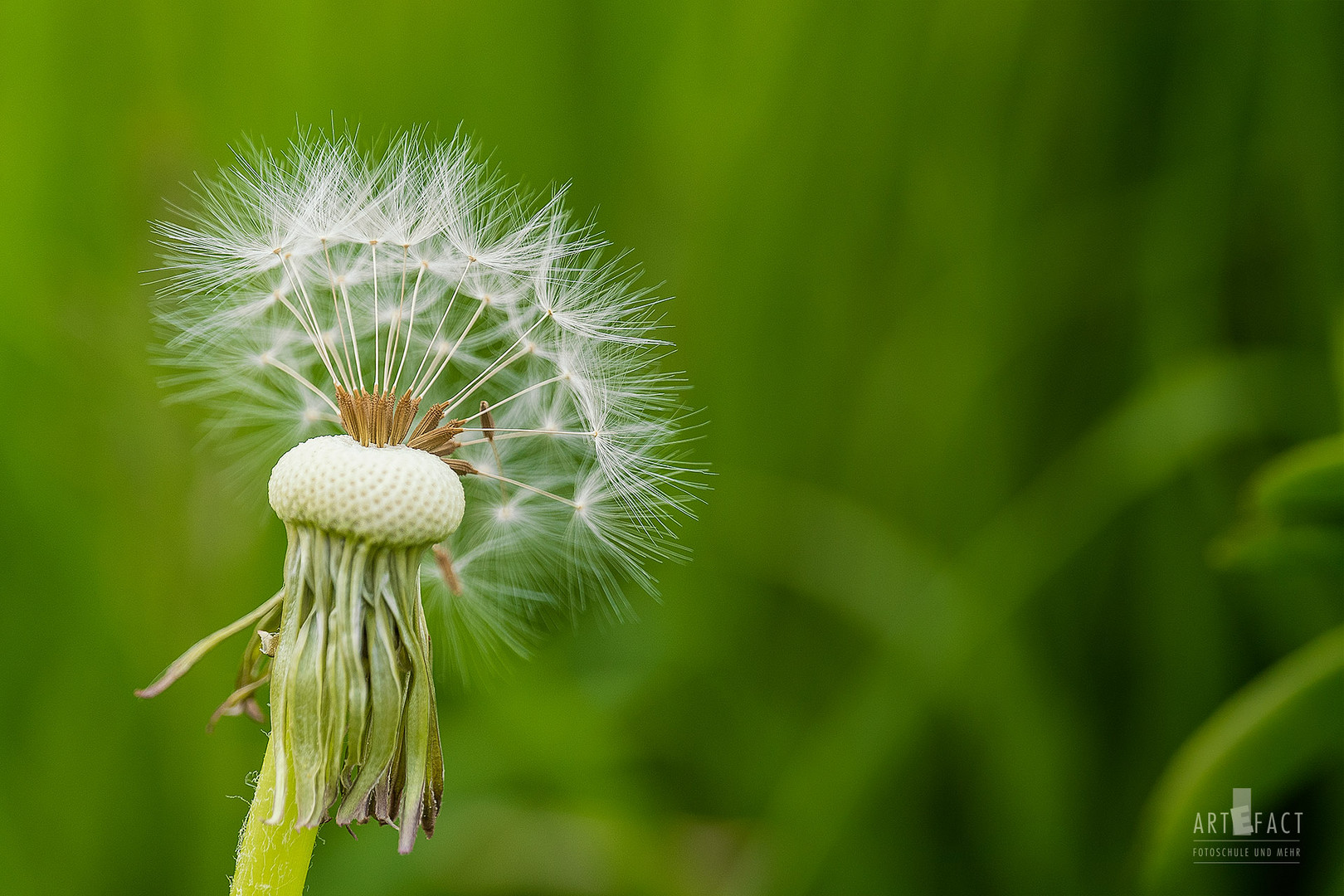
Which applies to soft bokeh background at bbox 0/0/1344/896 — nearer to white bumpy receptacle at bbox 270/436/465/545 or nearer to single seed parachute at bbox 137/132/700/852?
single seed parachute at bbox 137/132/700/852

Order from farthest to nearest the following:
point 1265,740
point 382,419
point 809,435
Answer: point 809,435 → point 1265,740 → point 382,419

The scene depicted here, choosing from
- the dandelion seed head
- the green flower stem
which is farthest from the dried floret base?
the dandelion seed head

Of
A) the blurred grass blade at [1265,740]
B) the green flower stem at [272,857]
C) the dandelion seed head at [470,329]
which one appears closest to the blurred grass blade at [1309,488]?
the blurred grass blade at [1265,740]

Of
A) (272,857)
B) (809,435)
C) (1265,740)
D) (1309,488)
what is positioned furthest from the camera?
(809,435)

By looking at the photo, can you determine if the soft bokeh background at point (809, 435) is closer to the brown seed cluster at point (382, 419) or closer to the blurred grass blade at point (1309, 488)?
the blurred grass blade at point (1309, 488)

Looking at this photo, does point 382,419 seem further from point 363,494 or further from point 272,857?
point 272,857

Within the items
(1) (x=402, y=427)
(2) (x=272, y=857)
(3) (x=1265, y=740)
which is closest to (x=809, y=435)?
(3) (x=1265, y=740)

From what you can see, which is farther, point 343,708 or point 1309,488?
point 1309,488
